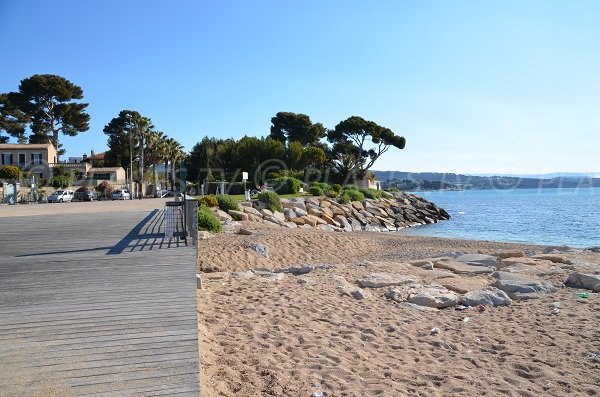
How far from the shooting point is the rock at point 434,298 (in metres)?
7.54

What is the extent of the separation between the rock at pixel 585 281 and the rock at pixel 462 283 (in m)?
1.57

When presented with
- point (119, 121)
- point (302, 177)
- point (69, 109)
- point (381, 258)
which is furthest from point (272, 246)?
point (119, 121)

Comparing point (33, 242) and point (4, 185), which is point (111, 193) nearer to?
point (4, 185)

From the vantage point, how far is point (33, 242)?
33.3 feet

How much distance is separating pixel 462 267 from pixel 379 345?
19.7ft

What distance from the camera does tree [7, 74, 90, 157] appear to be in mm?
61562

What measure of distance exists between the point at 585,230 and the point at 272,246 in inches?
883

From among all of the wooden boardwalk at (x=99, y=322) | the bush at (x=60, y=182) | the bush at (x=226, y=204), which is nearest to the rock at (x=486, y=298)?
the wooden boardwalk at (x=99, y=322)

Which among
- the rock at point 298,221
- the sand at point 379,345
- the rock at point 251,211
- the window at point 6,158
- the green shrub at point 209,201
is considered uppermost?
the window at point 6,158

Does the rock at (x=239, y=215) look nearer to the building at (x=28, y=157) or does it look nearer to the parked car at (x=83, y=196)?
the parked car at (x=83, y=196)

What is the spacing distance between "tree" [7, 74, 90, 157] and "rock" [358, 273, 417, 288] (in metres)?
64.6

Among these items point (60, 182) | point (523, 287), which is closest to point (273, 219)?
point (523, 287)

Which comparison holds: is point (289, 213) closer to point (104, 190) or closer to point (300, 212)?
point (300, 212)

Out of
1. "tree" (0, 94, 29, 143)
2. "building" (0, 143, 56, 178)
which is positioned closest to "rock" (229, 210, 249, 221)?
"building" (0, 143, 56, 178)
